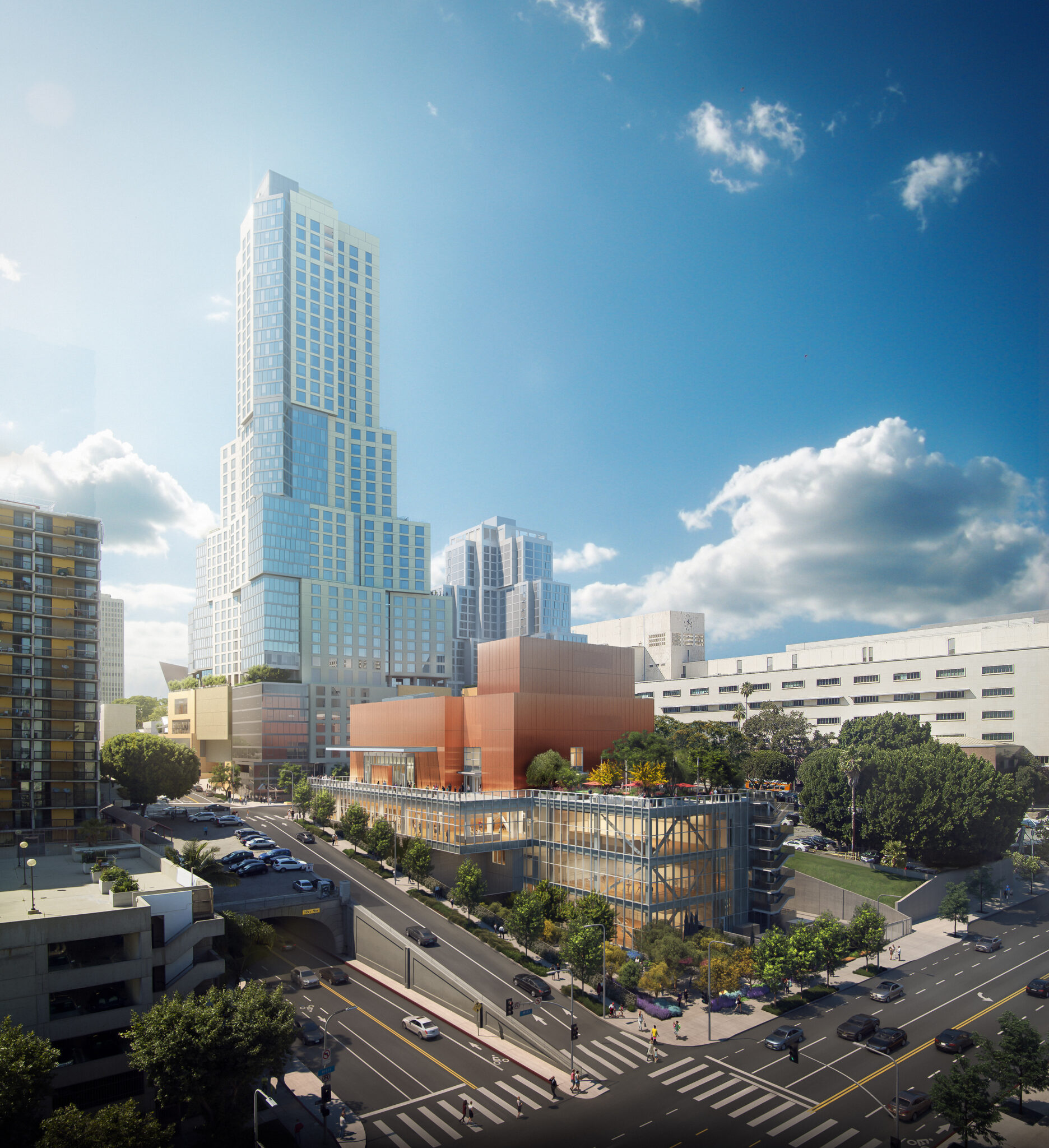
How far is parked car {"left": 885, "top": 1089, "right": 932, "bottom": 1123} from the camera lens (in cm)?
4278

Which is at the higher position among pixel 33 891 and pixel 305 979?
pixel 33 891

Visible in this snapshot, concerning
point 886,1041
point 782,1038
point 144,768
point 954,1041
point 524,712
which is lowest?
point 886,1041

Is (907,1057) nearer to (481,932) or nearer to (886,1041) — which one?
(886,1041)

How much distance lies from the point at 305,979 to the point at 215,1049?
90.4 feet

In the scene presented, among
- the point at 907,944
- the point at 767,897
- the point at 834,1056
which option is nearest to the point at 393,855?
the point at 767,897

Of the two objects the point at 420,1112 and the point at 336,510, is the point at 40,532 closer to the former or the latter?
the point at 420,1112

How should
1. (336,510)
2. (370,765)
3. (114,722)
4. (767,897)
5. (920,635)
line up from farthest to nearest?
(336,510) < (114,722) < (920,635) < (370,765) < (767,897)

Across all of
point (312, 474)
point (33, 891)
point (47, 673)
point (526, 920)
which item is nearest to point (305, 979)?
point (526, 920)

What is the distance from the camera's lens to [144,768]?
11138 cm

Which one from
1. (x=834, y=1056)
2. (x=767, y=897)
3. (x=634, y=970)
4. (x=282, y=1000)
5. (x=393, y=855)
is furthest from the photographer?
(x=393, y=855)

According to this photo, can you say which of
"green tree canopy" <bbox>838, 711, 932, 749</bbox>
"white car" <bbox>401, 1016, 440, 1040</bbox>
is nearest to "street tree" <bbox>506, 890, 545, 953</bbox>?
"white car" <bbox>401, 1016, 440, 1040</bbox>

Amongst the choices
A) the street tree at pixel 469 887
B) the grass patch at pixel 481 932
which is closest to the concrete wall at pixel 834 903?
the grass patch at pixel 481 932

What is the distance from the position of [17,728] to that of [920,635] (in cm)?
13692

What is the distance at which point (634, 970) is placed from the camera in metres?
56.0
